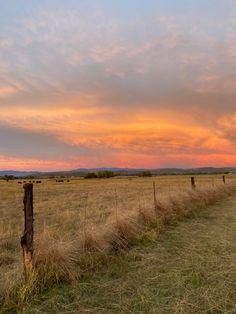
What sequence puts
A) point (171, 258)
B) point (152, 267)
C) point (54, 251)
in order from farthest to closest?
1. point (171, 258)
2. point (152, 267)
3. point (54, 251)

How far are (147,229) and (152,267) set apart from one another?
360 cm

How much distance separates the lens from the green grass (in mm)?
5598

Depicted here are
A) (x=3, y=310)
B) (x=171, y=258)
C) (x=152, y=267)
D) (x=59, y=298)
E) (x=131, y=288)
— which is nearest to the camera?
(x=3, y=310)

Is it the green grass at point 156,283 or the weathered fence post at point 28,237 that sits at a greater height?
the weathered fence post at point 28,237

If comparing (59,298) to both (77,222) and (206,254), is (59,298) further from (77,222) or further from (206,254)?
(77,222)

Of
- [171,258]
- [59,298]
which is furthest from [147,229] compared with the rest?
[59,298]

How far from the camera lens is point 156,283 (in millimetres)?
6719

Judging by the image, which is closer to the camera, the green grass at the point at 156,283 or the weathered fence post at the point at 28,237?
the green grass at the point at 156,283

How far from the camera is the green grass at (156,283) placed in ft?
18.4

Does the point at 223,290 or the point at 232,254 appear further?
the point at 232,254

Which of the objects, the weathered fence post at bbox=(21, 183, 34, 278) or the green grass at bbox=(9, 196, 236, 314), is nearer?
the green grass at bbox=(9, 196, 236, 314)

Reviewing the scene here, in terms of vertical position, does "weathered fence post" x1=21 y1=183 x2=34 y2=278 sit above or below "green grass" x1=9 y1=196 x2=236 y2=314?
above

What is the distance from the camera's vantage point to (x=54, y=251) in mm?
6938

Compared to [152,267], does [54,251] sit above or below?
above
